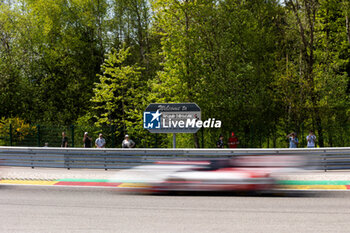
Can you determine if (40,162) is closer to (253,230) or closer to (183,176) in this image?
(183,176)

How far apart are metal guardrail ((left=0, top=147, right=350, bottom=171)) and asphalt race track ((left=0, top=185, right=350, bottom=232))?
169 inches

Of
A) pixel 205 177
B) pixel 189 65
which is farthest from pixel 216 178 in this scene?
pixel 189 65

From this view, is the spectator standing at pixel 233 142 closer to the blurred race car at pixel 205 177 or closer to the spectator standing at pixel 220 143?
→ the spectator standing at pixel 220 143

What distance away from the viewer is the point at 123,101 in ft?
121

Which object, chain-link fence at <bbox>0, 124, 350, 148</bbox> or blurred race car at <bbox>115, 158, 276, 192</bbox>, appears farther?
chain-link fence at <bbox>0, 124, 350, 148</bbox>

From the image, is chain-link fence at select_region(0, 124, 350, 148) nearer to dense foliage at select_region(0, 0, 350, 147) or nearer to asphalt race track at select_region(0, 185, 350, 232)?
dense foliage at select_region(0, 0, 350, 147)

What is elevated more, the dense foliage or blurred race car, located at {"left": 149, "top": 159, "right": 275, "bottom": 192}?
the dense foliage

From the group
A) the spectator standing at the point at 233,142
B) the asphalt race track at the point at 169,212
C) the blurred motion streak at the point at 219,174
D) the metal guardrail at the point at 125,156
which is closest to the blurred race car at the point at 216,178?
the blurred motion streak at the point at 219,174

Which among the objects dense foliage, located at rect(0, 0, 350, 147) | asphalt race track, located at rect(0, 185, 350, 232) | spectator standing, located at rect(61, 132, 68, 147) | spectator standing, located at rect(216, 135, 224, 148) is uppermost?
dense foliage, located at rect(0, 0, 350, 147)

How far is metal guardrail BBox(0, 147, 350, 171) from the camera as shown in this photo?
16156 mm

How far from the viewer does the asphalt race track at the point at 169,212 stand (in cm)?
816

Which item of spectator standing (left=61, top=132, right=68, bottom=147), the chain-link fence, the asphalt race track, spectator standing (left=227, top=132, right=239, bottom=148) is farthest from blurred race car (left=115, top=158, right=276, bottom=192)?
spectator standing (left=227, top=132, right=239, bottom=148)

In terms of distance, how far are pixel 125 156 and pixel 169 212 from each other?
24.5 feet

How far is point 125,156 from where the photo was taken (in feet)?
55.1
